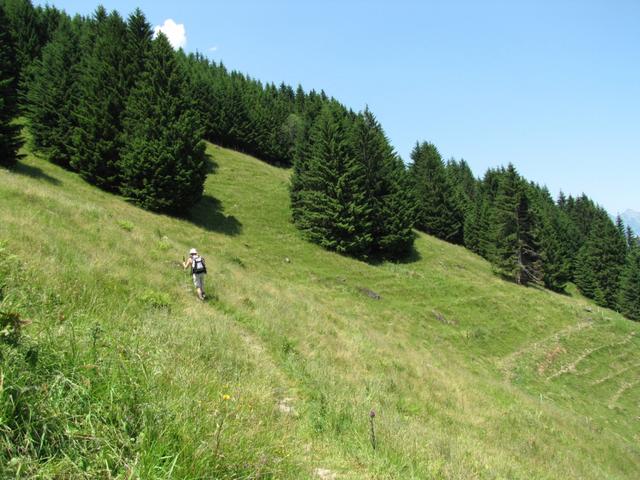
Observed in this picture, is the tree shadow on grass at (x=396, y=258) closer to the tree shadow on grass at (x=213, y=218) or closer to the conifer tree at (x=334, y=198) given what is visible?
the conifer tree at (x=334, y=198)

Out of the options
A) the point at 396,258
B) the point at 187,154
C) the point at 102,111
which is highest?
the point at 102,111

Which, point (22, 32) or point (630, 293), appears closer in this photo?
point (22, 32)

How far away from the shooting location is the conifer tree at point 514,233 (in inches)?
1977

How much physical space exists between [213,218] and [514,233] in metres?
38.6

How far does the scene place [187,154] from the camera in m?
34.4

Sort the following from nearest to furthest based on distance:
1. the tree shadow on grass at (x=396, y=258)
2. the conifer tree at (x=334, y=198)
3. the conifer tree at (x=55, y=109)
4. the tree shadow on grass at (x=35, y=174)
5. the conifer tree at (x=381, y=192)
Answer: the tree shadow on grass at (x=35, y=174) → the conifer tree at (x=55, y=109) → the conifer tree at (x=334, y=198) → the tree shadow on grass at (x=396, y=258) → the conifer tree at (x=381, y=192)

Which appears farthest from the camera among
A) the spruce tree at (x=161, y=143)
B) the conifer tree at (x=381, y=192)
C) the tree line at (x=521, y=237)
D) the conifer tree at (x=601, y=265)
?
the conifer tree at (x=601, y=265)

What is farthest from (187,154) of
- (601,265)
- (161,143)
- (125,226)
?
(601,265)

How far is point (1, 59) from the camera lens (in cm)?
4775

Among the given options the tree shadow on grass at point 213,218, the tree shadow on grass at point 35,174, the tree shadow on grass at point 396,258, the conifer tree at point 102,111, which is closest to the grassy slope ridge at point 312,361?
the tree shadow on grass at point 35,174

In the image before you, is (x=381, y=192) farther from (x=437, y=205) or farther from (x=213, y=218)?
(x=437, y=205)

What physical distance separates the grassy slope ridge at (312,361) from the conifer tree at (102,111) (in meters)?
2.29

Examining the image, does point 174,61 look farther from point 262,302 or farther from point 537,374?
point 537,374

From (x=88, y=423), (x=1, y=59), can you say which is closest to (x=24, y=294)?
(x=88, y=423)
